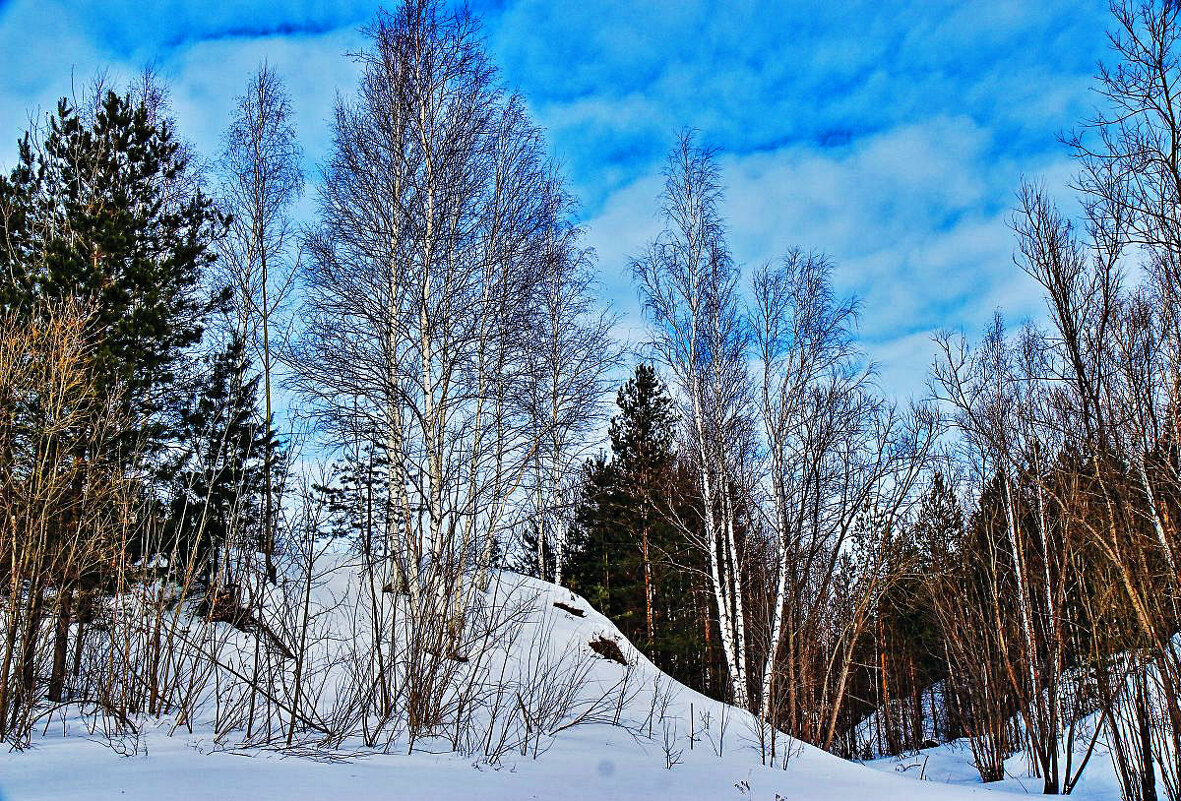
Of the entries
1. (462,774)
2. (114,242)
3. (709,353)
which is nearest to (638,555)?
(709,353)

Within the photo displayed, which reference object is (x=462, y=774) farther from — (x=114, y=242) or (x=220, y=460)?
(x=114, y=242)

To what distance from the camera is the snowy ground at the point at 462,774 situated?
3064 mm

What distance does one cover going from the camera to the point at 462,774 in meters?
4.09

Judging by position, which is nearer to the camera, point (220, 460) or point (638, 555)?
point (220, 460)

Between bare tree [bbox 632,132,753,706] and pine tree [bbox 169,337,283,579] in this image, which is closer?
pine tree [bbox 169,337,283,579]

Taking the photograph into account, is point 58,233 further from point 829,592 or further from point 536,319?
point 829,592

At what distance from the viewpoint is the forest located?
4.80 m

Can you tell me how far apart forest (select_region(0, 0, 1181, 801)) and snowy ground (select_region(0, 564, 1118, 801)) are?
1.12 feet

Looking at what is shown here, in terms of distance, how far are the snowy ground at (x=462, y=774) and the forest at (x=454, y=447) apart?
13.5 inches

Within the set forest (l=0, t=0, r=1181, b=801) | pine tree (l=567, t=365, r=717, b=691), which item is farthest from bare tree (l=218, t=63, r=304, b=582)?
pine tree (l=567, t=365, r=717, b=691)

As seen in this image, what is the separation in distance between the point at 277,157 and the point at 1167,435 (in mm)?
14939

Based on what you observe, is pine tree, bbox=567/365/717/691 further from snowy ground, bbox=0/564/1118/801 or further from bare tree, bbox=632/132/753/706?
snowy ground, bbox=0/564/1118/801

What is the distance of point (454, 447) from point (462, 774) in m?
3.83

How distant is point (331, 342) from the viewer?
27.4 ft
